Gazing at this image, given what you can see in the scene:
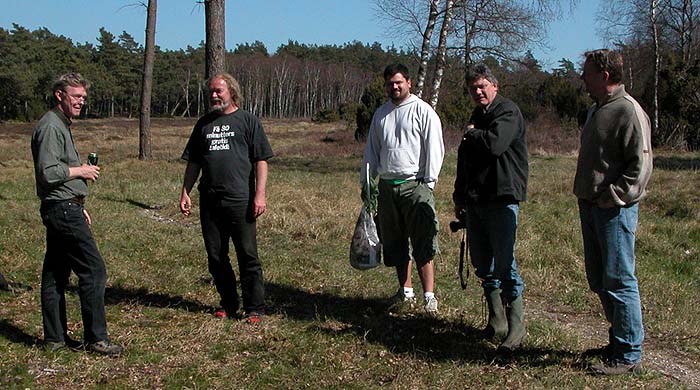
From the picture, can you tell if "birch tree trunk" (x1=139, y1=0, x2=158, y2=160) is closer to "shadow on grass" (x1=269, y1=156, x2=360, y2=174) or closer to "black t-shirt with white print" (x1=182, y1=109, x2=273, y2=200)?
"shadow on grass" (x1=269, y1=156, x2=360, y2=174)

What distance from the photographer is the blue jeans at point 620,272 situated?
3.99m

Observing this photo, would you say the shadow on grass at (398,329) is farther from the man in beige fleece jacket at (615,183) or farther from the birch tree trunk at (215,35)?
the birch tree trunk at (215,35)

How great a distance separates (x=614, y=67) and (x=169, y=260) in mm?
4937

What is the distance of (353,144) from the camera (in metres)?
29.6

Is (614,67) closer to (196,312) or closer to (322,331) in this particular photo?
(322,331)

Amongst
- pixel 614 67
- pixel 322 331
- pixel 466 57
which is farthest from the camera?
pixel 466 57

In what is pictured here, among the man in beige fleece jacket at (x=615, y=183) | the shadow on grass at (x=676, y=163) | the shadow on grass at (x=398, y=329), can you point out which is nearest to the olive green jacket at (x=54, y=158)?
the shadow on grass at (x=398, y=329)

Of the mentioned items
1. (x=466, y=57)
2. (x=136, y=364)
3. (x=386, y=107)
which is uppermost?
(x=466, y=57)

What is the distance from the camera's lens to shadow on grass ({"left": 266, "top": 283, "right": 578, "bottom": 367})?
4.50m

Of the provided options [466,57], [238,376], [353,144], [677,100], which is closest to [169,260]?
[238,376]

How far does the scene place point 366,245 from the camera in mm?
5316

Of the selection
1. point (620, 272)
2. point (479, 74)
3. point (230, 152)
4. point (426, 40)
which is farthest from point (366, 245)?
point (426, 40)

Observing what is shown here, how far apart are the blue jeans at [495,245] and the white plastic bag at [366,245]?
795 millimetres

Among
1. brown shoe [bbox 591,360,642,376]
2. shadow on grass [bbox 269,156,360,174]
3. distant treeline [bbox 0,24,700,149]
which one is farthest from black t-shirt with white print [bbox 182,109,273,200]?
shadow on grass [bbox 269,156,360,174]
